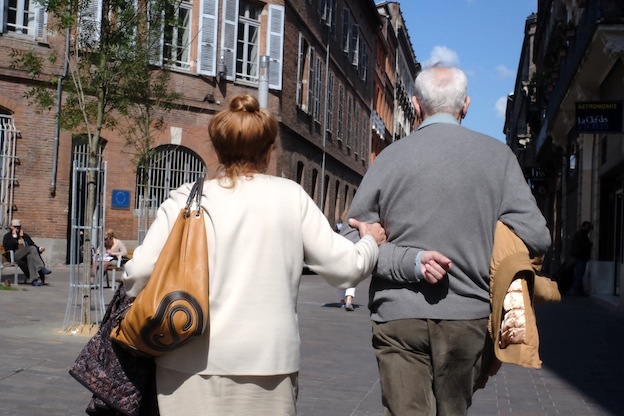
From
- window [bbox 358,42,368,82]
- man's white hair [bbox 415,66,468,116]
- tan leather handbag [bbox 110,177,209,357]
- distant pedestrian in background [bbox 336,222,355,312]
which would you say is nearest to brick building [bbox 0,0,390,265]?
distant pedestrian in background [bbox 336,222,355,312]

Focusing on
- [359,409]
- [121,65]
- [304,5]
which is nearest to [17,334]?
[121,65]

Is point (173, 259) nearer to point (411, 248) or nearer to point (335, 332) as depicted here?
point (411, 248)

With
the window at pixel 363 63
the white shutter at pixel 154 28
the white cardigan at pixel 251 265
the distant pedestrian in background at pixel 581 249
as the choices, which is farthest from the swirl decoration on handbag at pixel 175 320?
the window at pixel 363 63

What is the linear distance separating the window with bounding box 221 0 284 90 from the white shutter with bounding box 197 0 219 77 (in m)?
0.73

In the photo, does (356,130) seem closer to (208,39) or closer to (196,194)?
(208,39)

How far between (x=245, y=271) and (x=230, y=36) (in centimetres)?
2537

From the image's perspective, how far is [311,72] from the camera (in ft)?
112

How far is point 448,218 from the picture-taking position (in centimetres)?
355

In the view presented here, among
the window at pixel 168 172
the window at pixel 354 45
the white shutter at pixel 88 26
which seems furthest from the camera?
the window at pixel 354 45

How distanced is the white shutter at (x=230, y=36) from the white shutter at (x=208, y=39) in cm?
48

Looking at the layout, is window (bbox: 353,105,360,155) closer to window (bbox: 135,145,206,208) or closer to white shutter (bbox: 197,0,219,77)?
white shutter (bbox: 197,0,219,77)

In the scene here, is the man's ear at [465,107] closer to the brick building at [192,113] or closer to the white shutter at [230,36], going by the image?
the brick building at [192,113]

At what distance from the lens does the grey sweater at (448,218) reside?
11.6 ft

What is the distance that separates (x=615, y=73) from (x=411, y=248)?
53.5 feet
